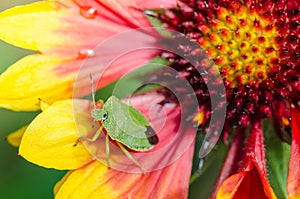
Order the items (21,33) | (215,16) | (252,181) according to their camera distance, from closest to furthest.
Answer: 1. (252,181)
2. (21,33)
3. (215,16)

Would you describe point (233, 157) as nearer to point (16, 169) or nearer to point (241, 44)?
point (241, 44)

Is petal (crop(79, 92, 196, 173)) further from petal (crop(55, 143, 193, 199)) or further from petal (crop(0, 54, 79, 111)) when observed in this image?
petal (crop(0, 54, 79, 111))

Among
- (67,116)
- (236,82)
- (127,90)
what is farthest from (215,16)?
(67,116)

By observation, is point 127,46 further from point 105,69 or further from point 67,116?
point 67,116

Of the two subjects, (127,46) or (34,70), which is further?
(127,46)

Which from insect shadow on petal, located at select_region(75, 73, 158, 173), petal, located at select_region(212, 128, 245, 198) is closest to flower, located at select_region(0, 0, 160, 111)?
insect shadow on petal, located at select_region(75, 73, 158, 173)

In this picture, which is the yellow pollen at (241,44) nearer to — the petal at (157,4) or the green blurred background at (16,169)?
the petal at (157,4)

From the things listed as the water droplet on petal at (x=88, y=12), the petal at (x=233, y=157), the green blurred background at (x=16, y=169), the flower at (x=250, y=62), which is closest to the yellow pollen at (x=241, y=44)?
the flower at (x=250, y=62)
